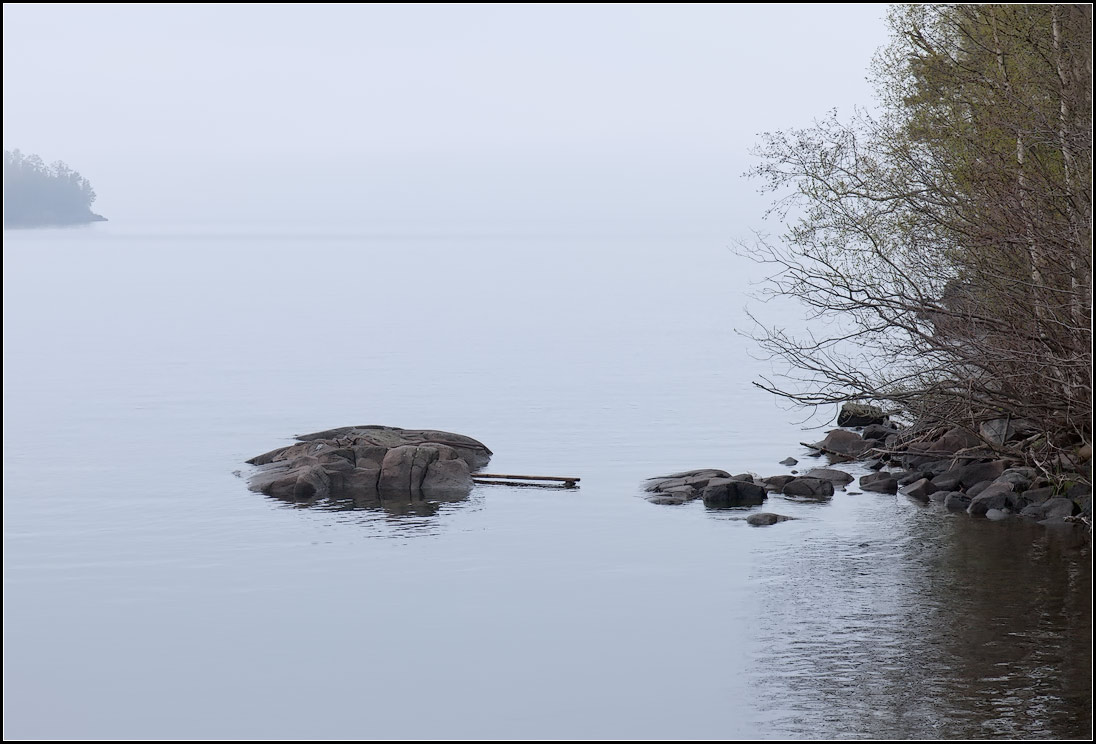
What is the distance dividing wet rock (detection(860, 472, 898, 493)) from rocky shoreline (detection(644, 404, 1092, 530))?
2 cm

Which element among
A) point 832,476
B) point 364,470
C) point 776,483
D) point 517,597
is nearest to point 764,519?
point 776,483

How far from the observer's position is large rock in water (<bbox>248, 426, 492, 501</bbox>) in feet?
92.5

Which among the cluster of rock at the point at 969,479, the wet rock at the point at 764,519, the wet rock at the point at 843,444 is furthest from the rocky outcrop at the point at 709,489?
the wet rock at the point at 843,444

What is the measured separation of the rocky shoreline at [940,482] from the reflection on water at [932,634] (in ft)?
2.43

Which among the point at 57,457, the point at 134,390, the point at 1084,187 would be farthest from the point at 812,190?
the point at 134,390

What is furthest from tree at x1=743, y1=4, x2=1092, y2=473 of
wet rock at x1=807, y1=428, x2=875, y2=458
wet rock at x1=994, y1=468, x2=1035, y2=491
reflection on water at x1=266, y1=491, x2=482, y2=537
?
reflection on water at x1=266, y1=491, x2=482, y2=537

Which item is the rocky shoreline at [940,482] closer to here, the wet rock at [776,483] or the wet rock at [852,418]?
the wet rock at [776,483]

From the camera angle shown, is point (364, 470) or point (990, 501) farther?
point (364, 470)

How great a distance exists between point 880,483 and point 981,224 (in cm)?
638

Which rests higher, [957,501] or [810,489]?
[810,489]

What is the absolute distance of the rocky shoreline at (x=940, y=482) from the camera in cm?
2480

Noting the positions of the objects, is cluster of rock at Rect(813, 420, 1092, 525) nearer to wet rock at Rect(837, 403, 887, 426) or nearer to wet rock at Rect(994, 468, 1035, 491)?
wet rock at Rect(994, 468, 1035, 491)

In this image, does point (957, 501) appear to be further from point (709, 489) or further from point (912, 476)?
point (709, 489)

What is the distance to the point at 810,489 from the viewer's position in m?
27.5
